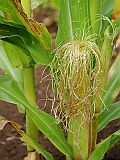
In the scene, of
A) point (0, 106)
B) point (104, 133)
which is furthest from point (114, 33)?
point (0, 106)

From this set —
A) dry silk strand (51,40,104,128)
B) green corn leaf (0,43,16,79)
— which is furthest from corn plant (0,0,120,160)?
green corn leaf (0,43,16,79)

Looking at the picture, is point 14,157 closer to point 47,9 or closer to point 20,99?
point 20,99

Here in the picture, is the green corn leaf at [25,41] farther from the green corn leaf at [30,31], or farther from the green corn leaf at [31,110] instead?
the green corn leaf at [31,110]

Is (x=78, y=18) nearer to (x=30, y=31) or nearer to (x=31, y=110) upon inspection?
(x=30, y=31)

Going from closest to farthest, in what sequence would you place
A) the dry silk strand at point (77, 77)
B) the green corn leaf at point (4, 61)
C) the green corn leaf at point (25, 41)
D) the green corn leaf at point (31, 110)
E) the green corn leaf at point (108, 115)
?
the dry silk strand at point (77, 77) → the green corn leaf at point (25, 41) → the green corn leaf at point (31, 110) → the green corn leaf at point (108, 115) → the green corn leaf at point (4, 61)

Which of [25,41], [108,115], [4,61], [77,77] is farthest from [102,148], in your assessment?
[4,61]

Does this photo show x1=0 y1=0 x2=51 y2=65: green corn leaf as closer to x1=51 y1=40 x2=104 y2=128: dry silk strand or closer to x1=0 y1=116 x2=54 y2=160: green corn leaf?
x1=51 y1=40 x2=104 y2=128: dry silk strand

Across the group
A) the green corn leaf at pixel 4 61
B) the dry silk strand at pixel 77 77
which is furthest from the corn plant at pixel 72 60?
the green corn leaf at pixel 4 61
